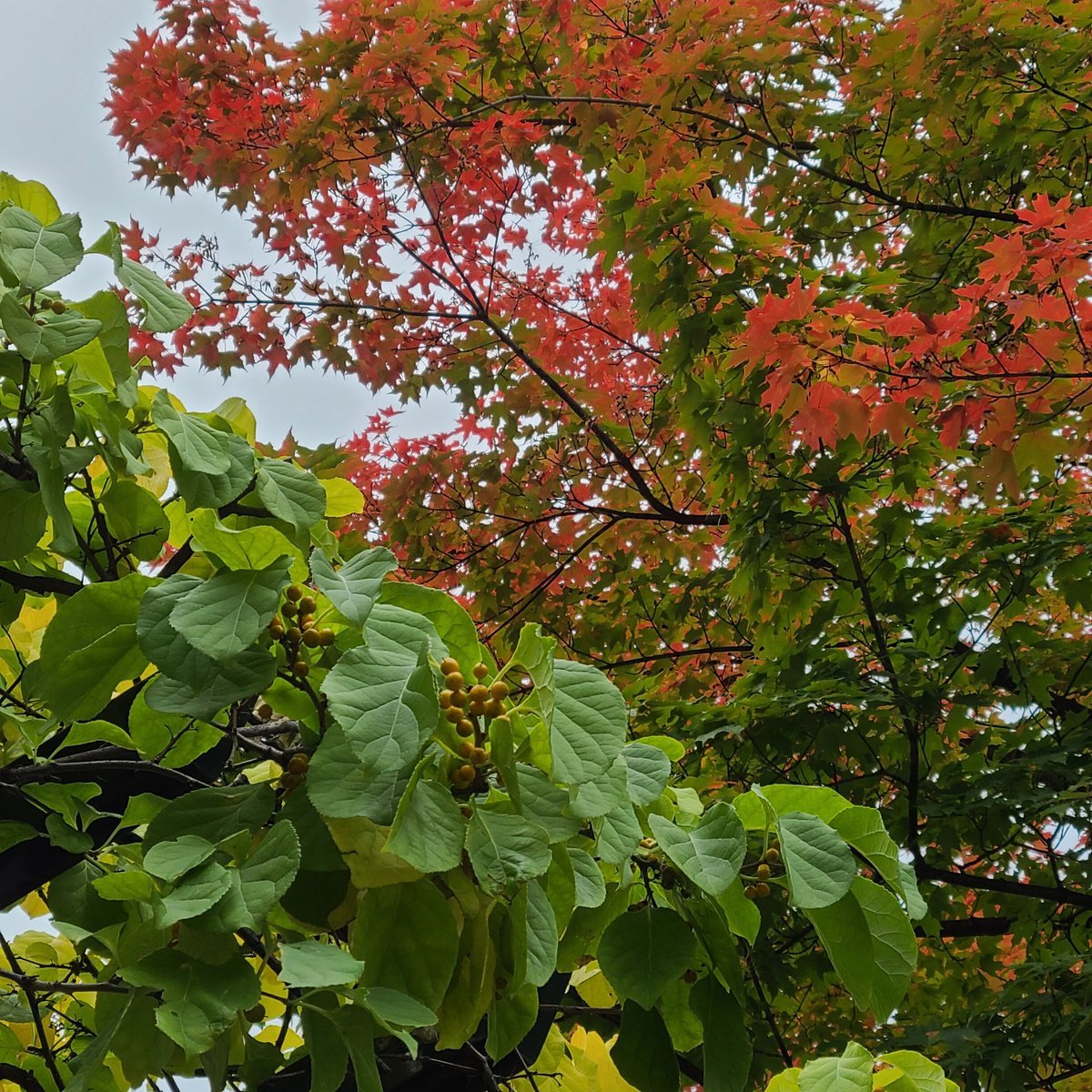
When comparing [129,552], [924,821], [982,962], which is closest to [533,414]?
[924,821]

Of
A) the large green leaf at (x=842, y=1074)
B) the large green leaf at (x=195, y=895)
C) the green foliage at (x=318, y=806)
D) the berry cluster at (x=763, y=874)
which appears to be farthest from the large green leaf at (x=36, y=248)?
the large green leaf at (x=842, y=1074)

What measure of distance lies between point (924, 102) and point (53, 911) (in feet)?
8.35

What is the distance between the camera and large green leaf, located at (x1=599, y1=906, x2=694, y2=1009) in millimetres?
568

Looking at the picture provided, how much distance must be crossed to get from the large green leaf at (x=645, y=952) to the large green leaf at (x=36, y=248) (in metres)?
0.51

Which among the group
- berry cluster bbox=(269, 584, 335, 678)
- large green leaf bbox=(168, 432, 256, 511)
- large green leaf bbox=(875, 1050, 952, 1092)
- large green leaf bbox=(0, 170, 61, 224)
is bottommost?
large green leaf bbox=(875, 1050, 952, 1092)

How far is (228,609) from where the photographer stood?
492 mm

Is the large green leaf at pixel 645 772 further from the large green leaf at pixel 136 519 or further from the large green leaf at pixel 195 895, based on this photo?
the large green leaf at pixel 136 519

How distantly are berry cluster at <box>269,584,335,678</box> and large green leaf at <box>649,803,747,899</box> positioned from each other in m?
0.24

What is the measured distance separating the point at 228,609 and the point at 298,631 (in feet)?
0.21

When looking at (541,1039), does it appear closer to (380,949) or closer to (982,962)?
(380,949)

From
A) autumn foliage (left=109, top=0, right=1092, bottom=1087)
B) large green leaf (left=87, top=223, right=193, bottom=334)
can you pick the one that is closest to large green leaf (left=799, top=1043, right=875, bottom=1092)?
large green leaf (left=87, top=223, right=193, bottom=334)

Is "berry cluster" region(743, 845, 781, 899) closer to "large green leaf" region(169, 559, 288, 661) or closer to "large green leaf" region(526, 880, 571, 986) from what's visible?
"large green leaf" region(526, 880, 571, 986)

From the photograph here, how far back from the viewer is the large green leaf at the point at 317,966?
41cm

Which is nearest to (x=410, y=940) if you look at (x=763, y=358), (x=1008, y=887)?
(x=763, y=358)
